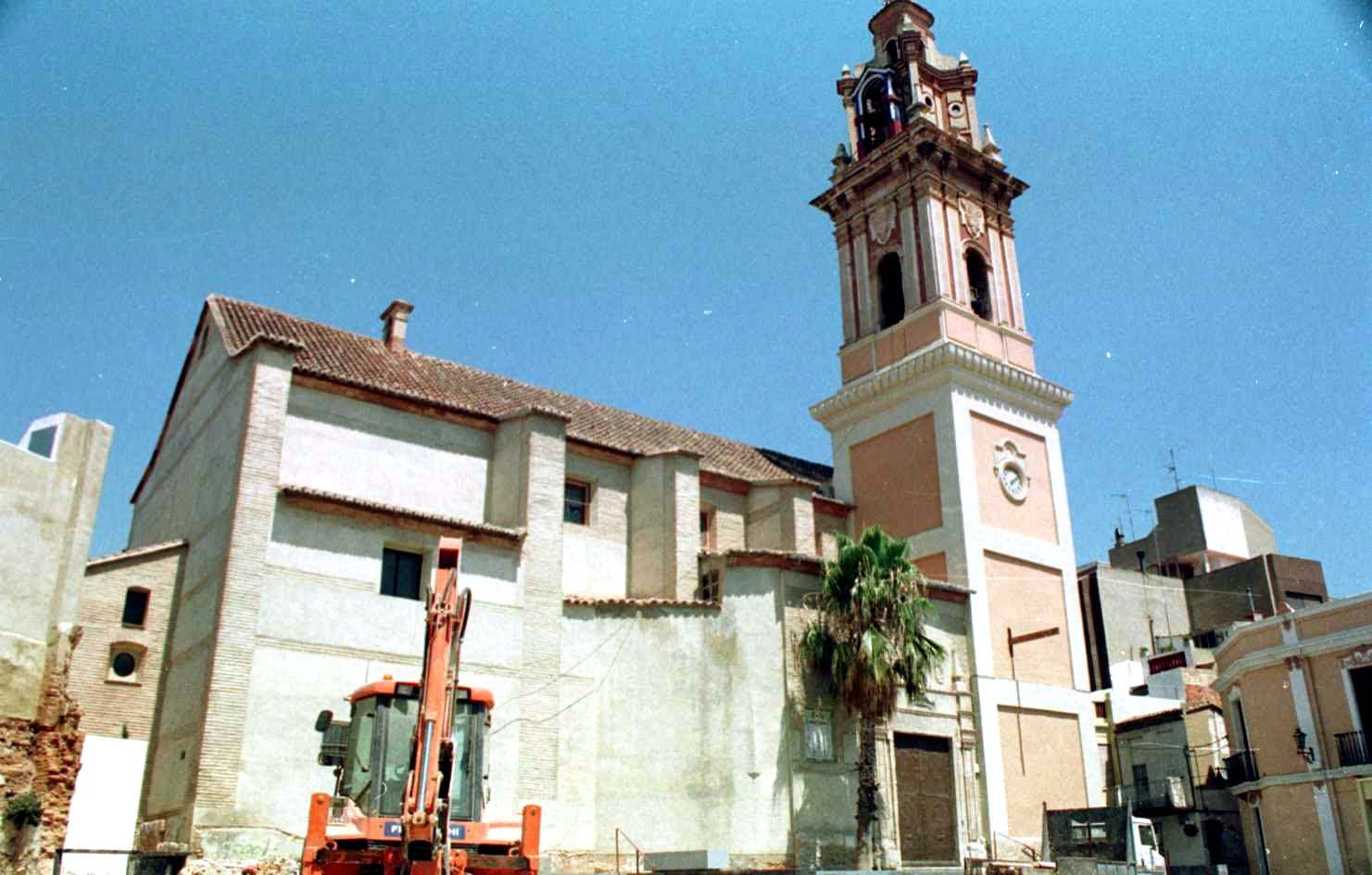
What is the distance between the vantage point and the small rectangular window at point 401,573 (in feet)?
79.1

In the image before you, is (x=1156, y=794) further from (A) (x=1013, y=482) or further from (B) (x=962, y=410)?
(B) (x=962, y=410)

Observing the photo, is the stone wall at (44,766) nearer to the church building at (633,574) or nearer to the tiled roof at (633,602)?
the church building at (633,574)

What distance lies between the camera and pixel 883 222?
3797 centimetres

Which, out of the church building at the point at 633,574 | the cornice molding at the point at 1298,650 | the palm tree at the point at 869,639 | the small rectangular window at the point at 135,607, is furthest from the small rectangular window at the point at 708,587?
the cornice molding at the point at 1298,650

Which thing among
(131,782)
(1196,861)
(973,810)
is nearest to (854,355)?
(973,810)

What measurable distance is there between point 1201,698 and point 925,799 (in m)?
13.2


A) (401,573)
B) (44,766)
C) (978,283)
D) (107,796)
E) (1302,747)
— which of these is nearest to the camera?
(44,766)

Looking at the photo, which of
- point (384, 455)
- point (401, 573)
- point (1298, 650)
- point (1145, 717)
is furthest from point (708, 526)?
point (1298, 650)

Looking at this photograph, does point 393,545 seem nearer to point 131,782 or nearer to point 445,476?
point 445,476

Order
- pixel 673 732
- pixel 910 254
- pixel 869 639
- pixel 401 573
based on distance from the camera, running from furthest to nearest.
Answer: pixel 910 254
pixel 869 639
pixel 673 732
pixel 401 573

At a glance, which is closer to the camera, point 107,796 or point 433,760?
point 433,760

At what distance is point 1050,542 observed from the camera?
3475cm

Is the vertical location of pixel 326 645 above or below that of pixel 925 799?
above

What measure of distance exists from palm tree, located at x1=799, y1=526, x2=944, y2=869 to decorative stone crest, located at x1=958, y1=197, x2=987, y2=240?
1314 cm
